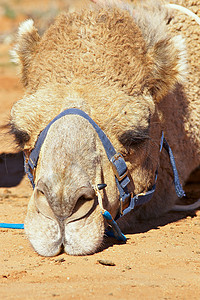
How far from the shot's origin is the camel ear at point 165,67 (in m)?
4.49

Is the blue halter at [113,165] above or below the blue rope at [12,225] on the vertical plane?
above

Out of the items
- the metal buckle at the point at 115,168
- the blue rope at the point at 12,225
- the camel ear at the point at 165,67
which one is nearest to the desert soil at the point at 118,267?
the blue rope at the point at 12,225

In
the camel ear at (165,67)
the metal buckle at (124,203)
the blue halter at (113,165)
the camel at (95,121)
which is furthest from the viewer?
the camel ear at (165,67)

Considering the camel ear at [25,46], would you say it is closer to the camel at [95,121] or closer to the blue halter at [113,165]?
the camel at [95,121]

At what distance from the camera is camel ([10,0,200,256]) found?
3586 mm

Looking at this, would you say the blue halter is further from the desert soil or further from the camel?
the desert soil

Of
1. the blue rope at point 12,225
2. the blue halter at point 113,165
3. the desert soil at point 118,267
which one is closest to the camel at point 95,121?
the blue halter at point 113,165

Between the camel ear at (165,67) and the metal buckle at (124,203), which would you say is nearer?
the metal buckle at (124,203)

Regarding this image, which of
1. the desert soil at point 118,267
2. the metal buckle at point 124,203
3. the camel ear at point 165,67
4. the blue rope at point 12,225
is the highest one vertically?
the camel ear at point 165,67

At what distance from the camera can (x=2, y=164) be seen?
7.41 meters

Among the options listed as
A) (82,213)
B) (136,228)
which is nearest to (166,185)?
(136,228)

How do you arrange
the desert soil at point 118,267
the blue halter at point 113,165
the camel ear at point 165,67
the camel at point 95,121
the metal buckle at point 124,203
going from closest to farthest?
the desert soil at point 118,267, the camel at point 95,121, the blue halter at point 113,165, the metal buckle at point 124,203, the camel ear at point 165,67

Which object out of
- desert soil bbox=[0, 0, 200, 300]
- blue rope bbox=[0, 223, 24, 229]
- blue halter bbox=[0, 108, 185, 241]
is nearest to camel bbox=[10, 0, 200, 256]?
blue halter bbox=[0, 108, 185, 241]

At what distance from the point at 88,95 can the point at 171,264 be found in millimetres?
1396
